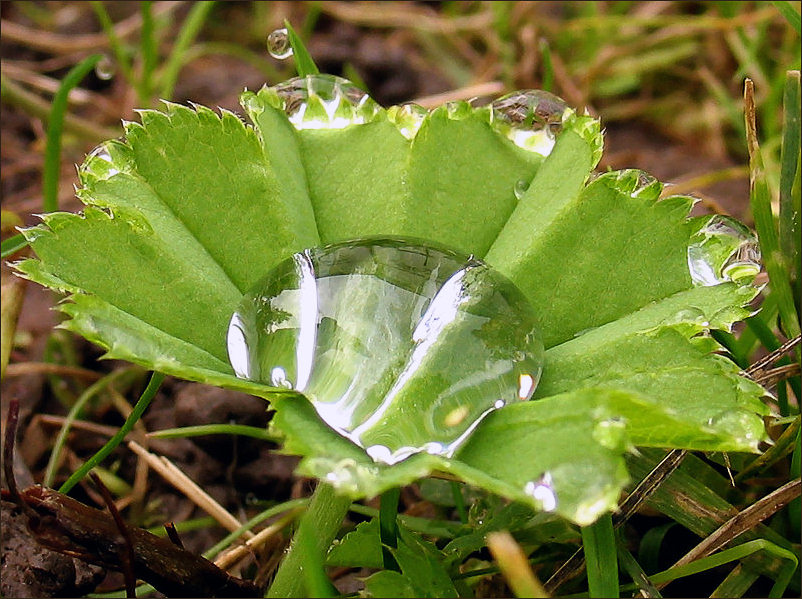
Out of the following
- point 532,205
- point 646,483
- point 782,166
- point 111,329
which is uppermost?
point 111,329

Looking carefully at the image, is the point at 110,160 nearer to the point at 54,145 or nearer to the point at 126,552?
the point at 126,552

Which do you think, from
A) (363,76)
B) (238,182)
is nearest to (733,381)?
(238,182)

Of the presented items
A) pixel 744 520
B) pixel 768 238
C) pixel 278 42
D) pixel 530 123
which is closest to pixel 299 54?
pixel 278 42

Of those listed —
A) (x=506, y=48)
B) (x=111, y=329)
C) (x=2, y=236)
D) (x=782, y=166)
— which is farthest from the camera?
(x=506, y=48)

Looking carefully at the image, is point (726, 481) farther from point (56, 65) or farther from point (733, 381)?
point (56, 65)

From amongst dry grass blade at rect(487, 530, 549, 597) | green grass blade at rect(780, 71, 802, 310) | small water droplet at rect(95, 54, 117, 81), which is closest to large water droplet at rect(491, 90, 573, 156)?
green grass blade at rect(780, 71, 802, 310)

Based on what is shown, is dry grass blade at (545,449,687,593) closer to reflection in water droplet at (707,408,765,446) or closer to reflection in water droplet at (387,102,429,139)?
reflection in water droplet at (707,408,765,446)
